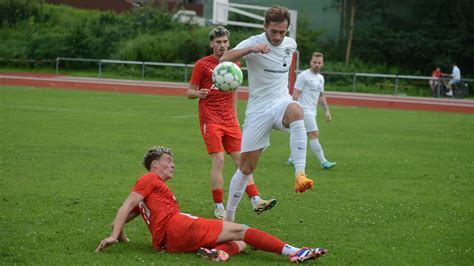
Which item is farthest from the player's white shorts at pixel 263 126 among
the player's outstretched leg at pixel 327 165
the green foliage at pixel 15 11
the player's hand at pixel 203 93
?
the green foliage at pixel 15 11

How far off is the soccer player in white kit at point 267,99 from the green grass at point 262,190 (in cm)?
77

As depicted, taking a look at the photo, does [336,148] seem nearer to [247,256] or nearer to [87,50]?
[247,256]

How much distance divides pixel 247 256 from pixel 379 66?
4131cm

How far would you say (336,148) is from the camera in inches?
744

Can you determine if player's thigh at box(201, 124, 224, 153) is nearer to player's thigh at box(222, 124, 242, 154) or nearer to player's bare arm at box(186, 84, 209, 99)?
player's thigh at box(222, 124, 242, 154)

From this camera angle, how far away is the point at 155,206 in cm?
782

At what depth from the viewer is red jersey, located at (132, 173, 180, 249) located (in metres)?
7.77

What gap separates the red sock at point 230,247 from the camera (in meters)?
7.70

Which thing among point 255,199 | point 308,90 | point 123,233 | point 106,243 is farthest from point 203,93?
point 308,90

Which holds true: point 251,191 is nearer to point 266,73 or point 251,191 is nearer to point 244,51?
point 266,73

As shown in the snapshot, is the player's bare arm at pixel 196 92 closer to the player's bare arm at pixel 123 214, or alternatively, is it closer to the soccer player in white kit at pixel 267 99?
the soccer player in white kit at pixel 267 99

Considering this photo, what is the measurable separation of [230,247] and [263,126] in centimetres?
183

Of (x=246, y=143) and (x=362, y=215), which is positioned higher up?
(x=246, y=143)

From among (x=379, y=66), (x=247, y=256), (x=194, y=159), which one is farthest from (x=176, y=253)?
(x=379, y=66)
